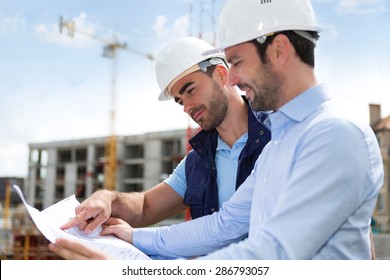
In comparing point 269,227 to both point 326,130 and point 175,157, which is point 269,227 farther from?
point 175,157

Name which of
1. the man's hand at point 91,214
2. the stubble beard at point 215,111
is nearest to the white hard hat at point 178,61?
the stubble beard at point 215,111

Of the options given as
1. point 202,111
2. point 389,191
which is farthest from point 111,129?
point 202,111

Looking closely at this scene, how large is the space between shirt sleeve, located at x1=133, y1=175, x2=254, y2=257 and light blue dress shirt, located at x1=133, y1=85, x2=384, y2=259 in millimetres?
215

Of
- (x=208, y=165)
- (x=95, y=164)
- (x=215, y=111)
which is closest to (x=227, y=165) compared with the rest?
(x=208, y=165)

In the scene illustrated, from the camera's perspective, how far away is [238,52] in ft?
3.89

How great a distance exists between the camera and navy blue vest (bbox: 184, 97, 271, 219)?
186 cm

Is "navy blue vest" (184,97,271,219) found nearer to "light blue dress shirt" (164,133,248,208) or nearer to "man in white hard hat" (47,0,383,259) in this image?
"light blue dress shirt" (164,133,248,208)

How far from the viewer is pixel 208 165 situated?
1.95 metres

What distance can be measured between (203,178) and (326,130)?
3.37 ft

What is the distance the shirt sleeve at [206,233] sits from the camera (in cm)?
139

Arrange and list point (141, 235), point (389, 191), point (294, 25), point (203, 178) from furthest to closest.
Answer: point (389, 191) < point (203, 178) < point (141, 235) < point (294, 25)

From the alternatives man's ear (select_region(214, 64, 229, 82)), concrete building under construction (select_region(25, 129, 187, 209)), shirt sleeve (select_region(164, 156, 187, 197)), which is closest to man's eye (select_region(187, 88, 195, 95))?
man's ear (select_region(214, 64, 229, 82))

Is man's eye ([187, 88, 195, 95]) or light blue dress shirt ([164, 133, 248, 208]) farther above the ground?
man's eye ([187, 88, 195, 95])

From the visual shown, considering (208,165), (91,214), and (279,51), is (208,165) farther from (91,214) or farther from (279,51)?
(279,51)
